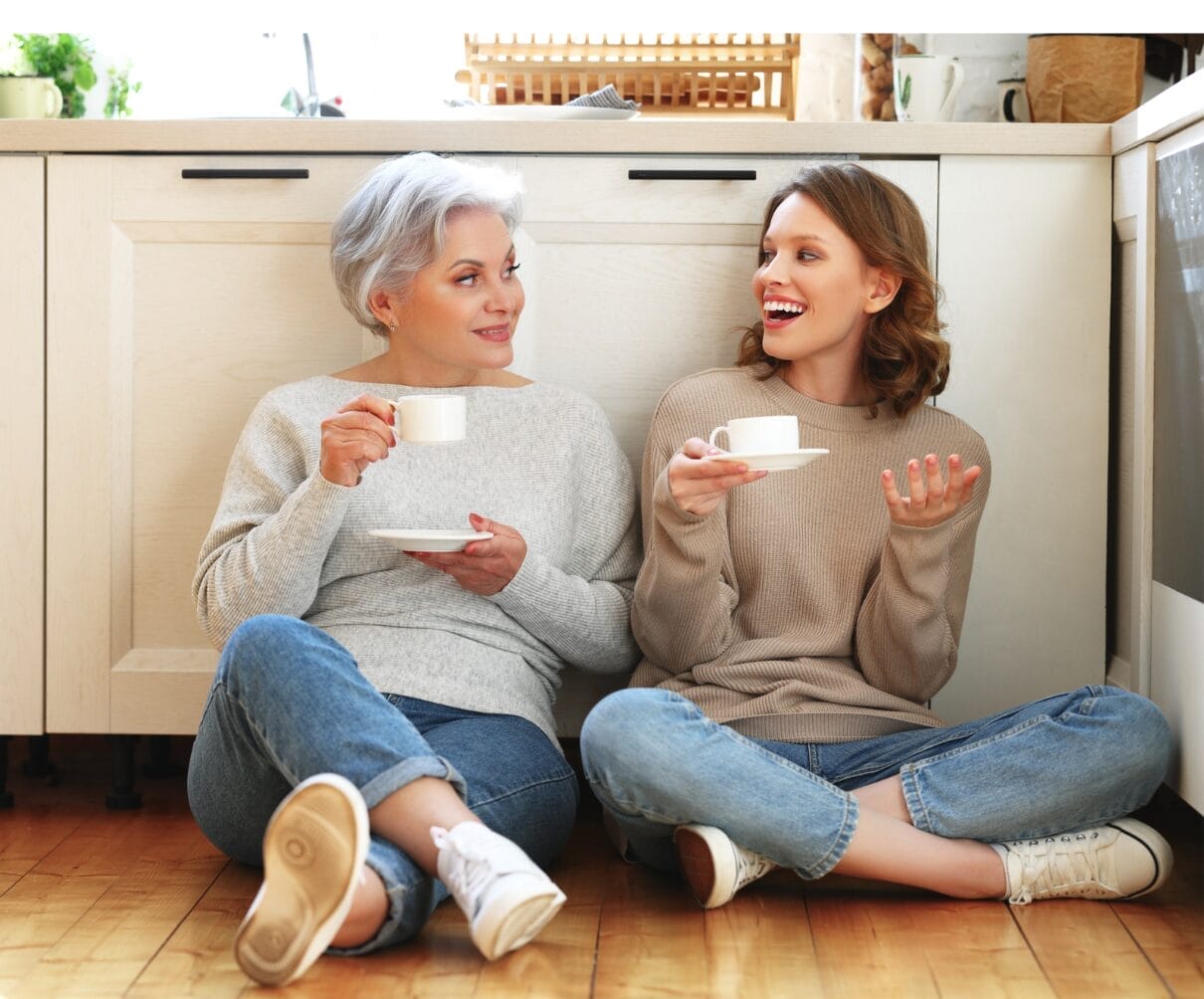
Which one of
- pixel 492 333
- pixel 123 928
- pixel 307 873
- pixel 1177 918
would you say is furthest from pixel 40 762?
pixel 1177 918

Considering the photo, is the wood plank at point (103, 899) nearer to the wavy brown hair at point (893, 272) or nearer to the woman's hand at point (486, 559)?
the woman's hand at point (486, 559)

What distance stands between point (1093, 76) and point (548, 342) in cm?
78

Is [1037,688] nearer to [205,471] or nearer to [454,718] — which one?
[454,718]

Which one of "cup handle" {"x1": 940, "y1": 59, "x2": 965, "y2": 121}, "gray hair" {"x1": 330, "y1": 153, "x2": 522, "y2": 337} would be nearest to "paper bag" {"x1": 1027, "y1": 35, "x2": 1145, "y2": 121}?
"cup handle" {"x1": 940, "y1": 59, "x2": 965, "y2": 121}

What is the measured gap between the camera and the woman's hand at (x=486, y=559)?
1563 millimetres

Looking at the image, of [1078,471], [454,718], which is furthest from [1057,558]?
[454,718]

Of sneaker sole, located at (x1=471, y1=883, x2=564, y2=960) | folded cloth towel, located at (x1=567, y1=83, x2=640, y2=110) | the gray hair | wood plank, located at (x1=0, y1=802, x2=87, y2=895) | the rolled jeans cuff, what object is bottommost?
wood plank, located at (x1=0, y1=802, x2=87, y2=895)

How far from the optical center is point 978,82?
1.97 meters

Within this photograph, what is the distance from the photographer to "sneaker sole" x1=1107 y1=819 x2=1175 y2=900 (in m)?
1.46

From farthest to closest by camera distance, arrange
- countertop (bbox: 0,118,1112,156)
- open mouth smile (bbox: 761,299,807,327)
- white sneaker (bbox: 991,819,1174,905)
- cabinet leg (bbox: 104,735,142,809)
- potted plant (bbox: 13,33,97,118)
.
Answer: potted plant (bbox: 13,33,97,118), cabinet leg (bbox: 104,735,142,809), countertop (bbox: 0,118,1112,156), open mouth smile (bbox: 761,299,807,327), white sneaker (bbox: 991,819,1174,905)

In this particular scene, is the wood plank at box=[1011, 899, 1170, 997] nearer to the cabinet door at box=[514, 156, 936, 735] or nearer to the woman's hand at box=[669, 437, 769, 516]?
the woman's hand at box=[669, 437, 769, 516]

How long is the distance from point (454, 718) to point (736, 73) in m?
1.14

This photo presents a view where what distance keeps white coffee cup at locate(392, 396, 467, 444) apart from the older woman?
0.02m

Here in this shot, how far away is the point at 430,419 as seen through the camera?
4.85 ft
